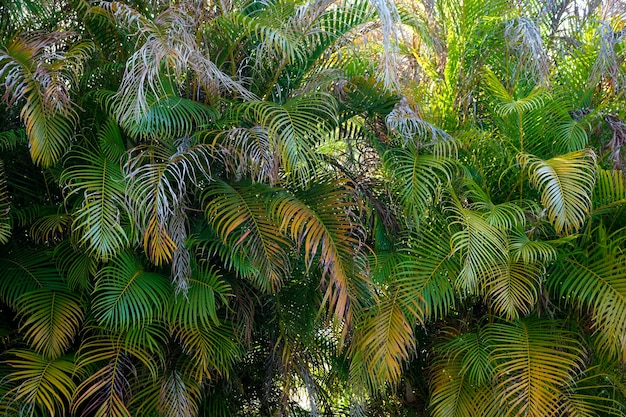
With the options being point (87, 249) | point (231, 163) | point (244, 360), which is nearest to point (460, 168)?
point (231, 163)

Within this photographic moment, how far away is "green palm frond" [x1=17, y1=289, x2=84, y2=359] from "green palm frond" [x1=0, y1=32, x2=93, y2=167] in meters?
0.60

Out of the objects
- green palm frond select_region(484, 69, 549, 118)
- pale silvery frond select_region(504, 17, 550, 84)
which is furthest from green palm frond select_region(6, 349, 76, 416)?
pale silvery frond select_region(504, 17, 550, 84)

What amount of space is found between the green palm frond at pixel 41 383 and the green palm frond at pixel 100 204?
509 millimetres

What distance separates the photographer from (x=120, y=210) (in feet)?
9.25

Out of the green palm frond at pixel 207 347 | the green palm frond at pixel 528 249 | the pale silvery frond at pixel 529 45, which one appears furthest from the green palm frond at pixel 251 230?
the pale silvery frond at pixel 529 45

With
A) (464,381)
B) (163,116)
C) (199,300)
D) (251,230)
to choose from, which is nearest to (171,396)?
(199,300)

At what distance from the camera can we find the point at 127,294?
2736 millimetres

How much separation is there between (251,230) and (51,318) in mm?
935

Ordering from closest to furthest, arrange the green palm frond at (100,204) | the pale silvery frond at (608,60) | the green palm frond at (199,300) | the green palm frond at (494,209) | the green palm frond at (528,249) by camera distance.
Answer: the green palm frond at (100,204), the green palm frond at (199,300), the green palm frond at (528,249), the green palm frond at (494,209), the pale silvery frond at (608,60)

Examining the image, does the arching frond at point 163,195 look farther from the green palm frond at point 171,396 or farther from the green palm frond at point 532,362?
the green palm frond at point 532,362

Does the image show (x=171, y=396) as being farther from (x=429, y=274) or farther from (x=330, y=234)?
(x=429, y=274)

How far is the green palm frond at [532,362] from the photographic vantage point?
9.61ft

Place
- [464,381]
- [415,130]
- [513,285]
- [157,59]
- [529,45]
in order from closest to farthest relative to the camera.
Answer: [157,59], [513,285], [415,130], [464,381], [529,45]

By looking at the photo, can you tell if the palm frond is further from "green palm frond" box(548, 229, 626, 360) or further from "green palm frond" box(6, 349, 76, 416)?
"green palm frond" box(548, 229, 626, 360)
